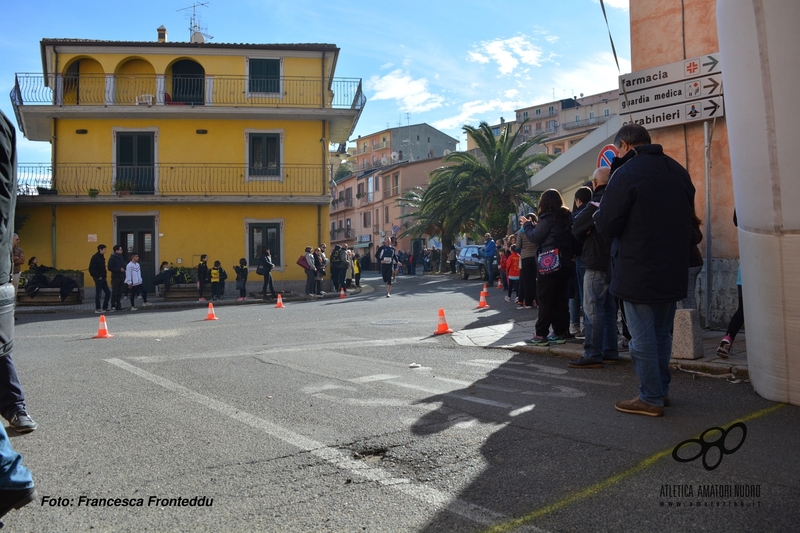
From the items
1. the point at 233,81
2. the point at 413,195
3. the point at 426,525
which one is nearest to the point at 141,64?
the point at 233,81

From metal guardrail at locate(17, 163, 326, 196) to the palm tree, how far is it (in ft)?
27.1

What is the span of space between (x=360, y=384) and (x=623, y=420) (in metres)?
2.61

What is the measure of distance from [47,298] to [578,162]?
17.7 m

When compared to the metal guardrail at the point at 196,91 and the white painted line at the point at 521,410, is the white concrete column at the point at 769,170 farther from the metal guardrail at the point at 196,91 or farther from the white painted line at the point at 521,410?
the metal guardrail at the point at 196,91

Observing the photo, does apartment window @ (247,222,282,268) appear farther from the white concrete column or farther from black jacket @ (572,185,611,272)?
the white concrete column

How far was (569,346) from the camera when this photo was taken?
805 cm

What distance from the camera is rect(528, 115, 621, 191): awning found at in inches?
583

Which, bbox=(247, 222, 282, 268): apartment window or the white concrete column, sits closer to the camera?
the white concrete column

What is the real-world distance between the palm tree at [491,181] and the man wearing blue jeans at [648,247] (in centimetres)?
2912

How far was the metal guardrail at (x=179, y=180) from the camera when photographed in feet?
91.8

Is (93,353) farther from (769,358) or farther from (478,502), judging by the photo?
(769,358)

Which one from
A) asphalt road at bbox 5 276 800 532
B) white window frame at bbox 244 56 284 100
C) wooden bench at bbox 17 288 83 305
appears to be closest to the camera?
asphalt road at bbox 5 276 800 532

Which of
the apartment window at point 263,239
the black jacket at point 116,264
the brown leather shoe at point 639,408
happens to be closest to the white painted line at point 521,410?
the brown leather shoe at point 639,408

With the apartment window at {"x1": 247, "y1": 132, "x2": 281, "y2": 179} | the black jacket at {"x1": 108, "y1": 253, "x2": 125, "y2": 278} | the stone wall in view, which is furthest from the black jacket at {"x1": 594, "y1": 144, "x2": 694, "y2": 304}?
the apartment window at {"x1": 247, "y1": 132, "x2": 281, "y2": 179}
